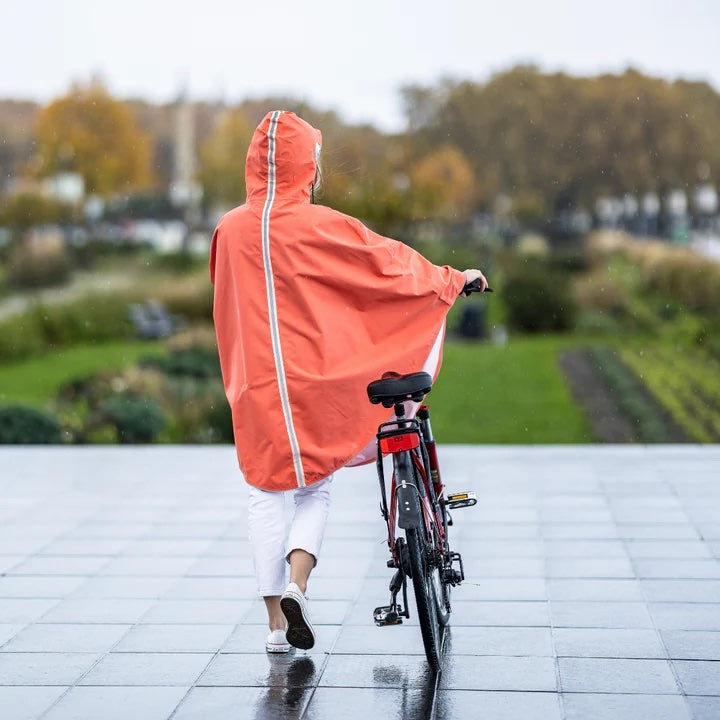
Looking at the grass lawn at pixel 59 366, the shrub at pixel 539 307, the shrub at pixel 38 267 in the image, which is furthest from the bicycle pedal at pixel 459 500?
the shrub at pixel 38 267

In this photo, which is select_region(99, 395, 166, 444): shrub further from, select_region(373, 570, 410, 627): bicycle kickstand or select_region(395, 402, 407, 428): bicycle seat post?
select_region(395, 402, 407, 428): bicycle seat post

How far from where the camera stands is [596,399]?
47.2ft

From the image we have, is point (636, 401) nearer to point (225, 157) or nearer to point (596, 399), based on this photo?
point (596, 399)

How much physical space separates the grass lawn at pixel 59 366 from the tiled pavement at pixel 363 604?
7424 millimetres

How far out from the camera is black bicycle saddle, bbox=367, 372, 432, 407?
4145 mm

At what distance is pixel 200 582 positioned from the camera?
5691 mm

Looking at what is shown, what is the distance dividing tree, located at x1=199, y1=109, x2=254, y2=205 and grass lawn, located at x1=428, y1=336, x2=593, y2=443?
13.1 metres

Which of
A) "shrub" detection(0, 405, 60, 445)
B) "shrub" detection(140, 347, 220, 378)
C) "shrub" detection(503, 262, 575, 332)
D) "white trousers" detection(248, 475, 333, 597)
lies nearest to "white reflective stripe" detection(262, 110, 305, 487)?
"white trousers" detection(248, 475, 333, 597)

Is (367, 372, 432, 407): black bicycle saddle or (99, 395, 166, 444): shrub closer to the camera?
(367, 372, 432, 407): black bicycle saddle

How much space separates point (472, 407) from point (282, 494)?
1030cm

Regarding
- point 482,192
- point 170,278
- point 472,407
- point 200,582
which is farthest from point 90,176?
point 200,582

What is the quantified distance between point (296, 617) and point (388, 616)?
298mm

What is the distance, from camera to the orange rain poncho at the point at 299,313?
436 centimetres

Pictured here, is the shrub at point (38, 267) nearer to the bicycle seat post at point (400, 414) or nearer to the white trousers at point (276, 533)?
the white trousers at point (276, 533)
